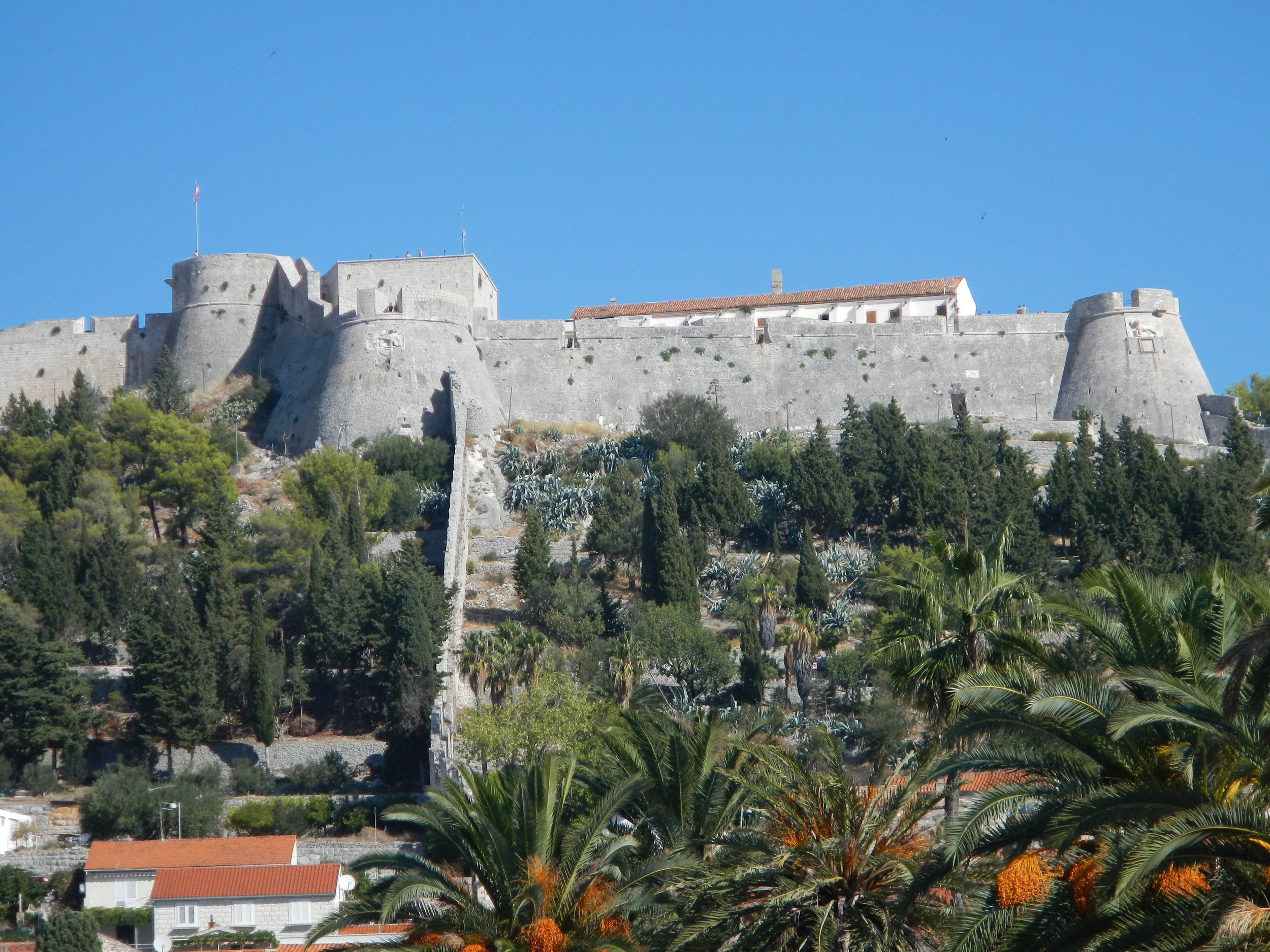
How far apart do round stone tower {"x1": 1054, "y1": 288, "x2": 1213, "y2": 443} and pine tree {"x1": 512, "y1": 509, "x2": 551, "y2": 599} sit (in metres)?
23.6

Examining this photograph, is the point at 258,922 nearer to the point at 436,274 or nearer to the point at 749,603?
the point at 749,603

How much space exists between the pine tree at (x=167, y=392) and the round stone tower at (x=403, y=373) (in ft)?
16.4

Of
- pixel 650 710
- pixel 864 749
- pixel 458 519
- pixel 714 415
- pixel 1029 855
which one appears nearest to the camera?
pixel 1029 855

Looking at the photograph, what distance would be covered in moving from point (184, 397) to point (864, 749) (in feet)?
105

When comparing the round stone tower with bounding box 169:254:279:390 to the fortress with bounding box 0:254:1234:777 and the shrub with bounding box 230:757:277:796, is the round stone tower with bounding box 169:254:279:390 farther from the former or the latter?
the shrub with bounding box 230:757:277:796

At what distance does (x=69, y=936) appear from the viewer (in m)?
27.0

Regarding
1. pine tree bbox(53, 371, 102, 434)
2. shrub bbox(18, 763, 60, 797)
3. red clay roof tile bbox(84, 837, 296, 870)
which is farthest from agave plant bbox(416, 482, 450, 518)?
red clay roof tile bbox(84, 837, 296, 870)

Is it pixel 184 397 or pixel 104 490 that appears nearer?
pixel 104 490

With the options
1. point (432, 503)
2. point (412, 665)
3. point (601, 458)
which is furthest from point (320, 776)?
point (601, 458)

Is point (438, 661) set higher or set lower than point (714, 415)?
lower

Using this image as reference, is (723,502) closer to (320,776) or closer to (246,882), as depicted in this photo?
(320,776)

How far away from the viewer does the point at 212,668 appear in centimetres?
4081

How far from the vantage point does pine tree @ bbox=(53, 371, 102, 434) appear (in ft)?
186

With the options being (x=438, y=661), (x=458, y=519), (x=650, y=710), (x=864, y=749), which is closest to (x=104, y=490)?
(x=458, y=519)
